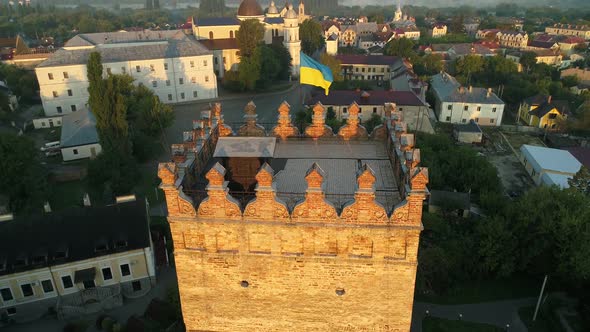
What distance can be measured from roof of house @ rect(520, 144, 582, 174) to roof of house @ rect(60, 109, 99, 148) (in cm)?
6386

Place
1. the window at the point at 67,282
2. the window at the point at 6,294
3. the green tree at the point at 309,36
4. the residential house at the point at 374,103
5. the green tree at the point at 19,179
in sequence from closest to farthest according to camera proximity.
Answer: the window at the point at 6,294, the window at the point at 67,282, the green tree at the point at 19,179, the residential house at the point at 374,103, the green tree at the point at 309,36

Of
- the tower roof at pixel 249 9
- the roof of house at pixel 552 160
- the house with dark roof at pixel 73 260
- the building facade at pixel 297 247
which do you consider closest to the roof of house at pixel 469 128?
the roof of house at pixel 552 160

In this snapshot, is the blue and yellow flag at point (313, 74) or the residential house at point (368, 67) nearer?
the blue and yellow flag at point (313, 74)

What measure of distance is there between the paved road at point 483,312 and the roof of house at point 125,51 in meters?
72.3

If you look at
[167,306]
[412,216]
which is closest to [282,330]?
[412,216]

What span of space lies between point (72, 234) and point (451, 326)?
31.6m

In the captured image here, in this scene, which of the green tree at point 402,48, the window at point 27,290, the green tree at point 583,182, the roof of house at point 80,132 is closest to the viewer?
the window at point 27,290

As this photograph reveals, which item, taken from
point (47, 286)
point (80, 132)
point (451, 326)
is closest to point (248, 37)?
point (80, 132)

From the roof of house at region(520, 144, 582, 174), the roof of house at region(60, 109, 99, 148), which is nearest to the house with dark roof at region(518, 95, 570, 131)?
the roof of house at region(520, 144, 582, 174)

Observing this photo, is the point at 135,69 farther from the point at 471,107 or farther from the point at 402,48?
the point at 402,48

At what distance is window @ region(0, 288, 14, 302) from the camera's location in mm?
31609

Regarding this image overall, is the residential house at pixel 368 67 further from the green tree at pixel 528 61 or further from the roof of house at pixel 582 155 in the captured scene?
the roof of house at pixel 582 155

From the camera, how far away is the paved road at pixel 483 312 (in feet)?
108

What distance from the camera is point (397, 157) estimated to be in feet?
51.5
